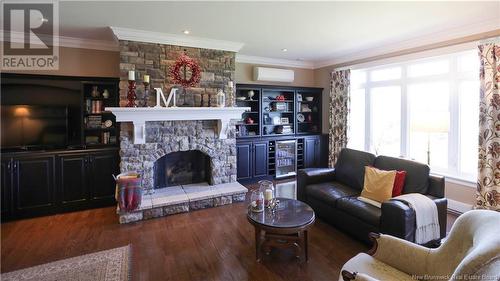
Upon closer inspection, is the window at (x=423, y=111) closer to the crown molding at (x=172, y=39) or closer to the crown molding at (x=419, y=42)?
the crown molding at (x=419, y=42)

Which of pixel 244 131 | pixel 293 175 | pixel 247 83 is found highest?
pixel 247 83

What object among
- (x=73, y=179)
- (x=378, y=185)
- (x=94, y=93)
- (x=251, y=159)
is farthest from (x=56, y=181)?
(x=378, y=185)

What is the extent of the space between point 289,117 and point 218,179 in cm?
253

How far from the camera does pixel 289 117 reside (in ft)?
20.4

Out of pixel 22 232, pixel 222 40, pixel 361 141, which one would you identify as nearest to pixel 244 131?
pixel 222 40

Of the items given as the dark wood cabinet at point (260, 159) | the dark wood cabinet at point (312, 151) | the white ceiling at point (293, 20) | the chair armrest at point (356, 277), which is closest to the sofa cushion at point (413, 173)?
the white ceiling at point (293, 20)

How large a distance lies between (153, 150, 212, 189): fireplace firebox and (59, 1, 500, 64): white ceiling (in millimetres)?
2044

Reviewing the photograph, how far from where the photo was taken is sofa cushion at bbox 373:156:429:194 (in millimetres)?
2959

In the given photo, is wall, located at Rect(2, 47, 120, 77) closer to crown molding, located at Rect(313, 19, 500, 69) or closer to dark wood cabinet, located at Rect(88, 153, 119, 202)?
dark wood cabinet, located at Rect(88, 153, 119, 202)

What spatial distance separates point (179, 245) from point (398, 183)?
2.66m

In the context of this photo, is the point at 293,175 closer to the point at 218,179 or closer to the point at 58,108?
the point at 218,179

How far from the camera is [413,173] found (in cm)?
308

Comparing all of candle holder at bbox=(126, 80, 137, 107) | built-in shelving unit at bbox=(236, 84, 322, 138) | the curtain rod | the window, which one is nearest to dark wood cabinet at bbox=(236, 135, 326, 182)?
built-in shelving unit at bbox=(236, 84, 322, 138)

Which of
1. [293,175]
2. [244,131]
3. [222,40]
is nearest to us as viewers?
[222,40]
